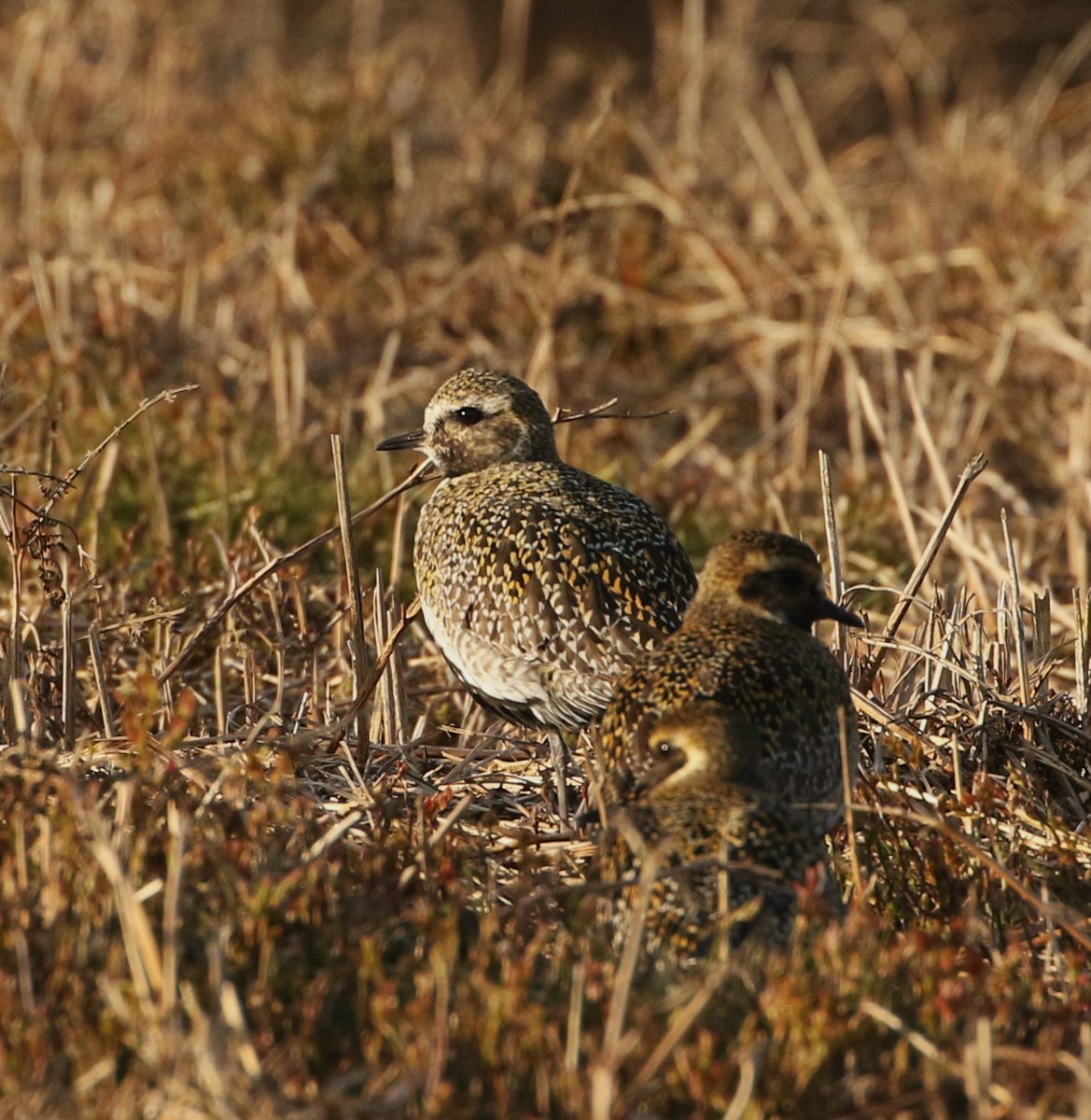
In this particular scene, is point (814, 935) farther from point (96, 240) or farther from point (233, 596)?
point (96, 240)

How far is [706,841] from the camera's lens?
415 cm

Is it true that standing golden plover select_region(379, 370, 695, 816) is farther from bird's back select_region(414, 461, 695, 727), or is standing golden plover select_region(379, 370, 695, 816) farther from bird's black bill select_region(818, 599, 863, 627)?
bird's black bill select_region(818, 599, 863, 627)

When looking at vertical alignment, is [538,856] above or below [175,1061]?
below

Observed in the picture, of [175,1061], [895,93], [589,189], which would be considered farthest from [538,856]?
[895,93]

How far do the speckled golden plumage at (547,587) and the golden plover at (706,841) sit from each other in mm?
919

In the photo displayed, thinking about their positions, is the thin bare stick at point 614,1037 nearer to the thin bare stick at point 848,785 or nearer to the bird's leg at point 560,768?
the thin bare stick at point 848,785

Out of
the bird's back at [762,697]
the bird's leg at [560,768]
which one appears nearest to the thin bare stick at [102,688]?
the bird's leg at [560,768]

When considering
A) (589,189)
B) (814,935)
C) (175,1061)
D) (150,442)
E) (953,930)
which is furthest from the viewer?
(589,189)

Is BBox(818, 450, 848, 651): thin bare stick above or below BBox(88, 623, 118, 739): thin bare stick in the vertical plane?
above

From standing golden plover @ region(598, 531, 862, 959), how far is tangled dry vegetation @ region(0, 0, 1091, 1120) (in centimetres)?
24

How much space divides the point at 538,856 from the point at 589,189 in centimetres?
655

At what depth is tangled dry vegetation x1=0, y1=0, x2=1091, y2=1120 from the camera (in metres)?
3.74

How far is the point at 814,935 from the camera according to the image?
4.05 metres

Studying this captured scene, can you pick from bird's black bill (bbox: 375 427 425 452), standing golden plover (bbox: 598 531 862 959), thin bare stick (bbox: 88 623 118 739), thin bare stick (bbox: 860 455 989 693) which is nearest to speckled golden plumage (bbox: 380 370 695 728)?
standing golden plover (bbox: 598 531 862 959)
